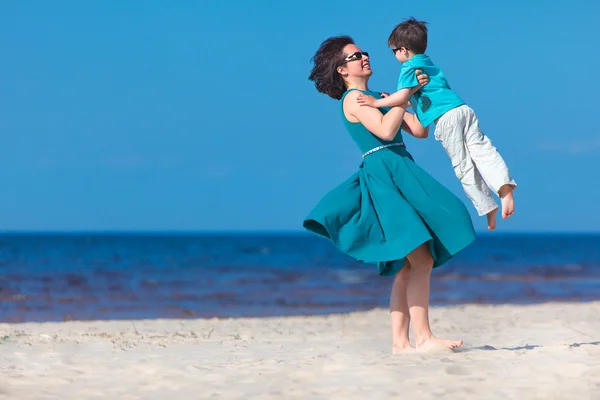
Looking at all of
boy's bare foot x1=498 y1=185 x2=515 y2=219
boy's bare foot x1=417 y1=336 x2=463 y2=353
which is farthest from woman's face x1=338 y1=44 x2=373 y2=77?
boy's bare foot x1=417 y1=336 x2=463 y2=353

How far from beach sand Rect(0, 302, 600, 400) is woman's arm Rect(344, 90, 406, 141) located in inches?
46.9

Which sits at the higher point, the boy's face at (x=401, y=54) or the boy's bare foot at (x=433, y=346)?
the boy's face at (x=401, y=54)

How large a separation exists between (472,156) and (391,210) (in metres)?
0.51

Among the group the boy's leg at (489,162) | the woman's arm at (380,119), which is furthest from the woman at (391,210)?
the boy's leg at (489,162)

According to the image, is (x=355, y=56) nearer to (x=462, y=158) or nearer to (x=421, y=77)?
(x=421, y=77)

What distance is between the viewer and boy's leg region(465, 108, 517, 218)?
4.24 meters

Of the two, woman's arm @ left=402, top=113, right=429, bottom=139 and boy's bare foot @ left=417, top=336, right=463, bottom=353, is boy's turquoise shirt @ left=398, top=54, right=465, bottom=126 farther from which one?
boy's bare foot @ left=417, top=336, right=463, bottom=353

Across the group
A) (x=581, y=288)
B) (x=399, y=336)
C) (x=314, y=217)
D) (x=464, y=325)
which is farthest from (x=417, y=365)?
(x=581, y=288)

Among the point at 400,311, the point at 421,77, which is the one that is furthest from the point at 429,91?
the point at 400,311

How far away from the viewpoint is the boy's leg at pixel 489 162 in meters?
4.24

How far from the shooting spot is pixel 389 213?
4309mm

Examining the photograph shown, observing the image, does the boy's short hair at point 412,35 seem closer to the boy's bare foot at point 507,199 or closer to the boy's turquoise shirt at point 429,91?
the boy's turquoise shirt at point 429,91

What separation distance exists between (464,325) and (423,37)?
4.41 metres

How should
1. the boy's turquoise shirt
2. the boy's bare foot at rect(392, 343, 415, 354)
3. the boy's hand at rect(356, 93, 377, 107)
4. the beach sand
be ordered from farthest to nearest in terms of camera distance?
the boy's bare foot at rect(392, 343, 415, 354), the boy's hand at rect(356, 93, 377, 107), the boy's turquoise shirt, the beach sand
